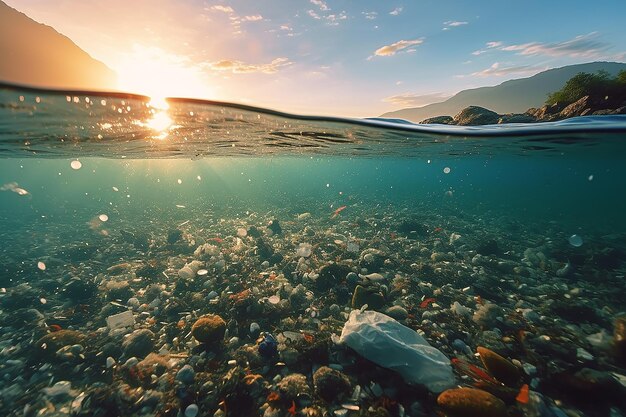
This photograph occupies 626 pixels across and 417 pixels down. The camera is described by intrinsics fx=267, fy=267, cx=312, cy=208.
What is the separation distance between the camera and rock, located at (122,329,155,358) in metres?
5.35

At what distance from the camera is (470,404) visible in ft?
11.5

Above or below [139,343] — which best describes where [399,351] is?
above

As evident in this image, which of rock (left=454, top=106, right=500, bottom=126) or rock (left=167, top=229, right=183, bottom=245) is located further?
rock (left=167, top=229, right=183, bottom=245)

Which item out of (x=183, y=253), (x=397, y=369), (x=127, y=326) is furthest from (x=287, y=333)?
(x=183, y=253)

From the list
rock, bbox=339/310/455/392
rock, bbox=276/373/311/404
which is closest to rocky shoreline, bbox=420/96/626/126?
rock, bbox=339/310/455/392

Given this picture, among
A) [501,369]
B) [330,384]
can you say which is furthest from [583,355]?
[330,384]

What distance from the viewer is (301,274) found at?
328 inches

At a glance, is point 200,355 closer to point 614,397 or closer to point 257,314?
point 257,314

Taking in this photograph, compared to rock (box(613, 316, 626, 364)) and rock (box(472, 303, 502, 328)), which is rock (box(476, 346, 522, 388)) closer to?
rock (box(472, 303, 502, 328))

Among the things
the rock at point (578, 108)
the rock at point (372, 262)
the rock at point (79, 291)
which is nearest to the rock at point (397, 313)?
the rock at point (372, 262)

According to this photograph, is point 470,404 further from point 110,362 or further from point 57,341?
point 57,341

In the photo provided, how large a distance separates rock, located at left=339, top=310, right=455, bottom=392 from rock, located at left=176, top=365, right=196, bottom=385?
2686 mm

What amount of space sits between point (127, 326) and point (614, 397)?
9.13 m

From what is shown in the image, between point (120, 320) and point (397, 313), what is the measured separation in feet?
21.5
